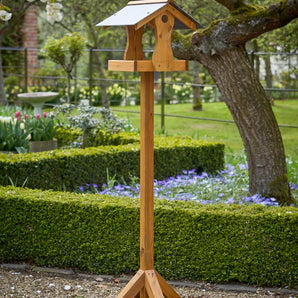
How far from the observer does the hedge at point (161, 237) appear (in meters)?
3.49

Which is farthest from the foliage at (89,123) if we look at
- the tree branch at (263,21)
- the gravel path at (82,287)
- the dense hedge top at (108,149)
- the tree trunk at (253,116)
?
the gravel path at (82,287)

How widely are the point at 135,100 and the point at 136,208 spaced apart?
1047 cm

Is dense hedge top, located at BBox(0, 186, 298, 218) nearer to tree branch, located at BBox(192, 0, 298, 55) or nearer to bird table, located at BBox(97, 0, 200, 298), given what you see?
bird table, located at BBox(97, 0, 200, 298)

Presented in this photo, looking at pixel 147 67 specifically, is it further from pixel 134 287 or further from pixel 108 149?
pixel 108 149

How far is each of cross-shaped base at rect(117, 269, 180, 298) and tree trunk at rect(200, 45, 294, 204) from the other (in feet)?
7.25

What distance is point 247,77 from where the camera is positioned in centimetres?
454

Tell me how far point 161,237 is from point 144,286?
833 millimetres

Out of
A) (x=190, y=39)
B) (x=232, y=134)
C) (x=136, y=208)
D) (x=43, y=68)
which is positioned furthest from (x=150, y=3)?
(x=43, y=68)

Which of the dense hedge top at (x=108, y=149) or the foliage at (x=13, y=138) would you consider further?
the foliage at (x=13, y=138)

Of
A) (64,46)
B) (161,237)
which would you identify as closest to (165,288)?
(161,237)

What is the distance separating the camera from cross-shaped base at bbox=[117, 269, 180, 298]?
8.95 feet

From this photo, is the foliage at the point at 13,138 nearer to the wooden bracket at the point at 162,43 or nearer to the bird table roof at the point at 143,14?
the bird table roof at the point at 143,14

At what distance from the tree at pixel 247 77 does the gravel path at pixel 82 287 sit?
1.54 meters

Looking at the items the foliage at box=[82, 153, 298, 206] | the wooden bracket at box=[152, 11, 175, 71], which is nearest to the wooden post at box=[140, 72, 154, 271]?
the wooden bracket at box=[152, 11, 175, 71]
